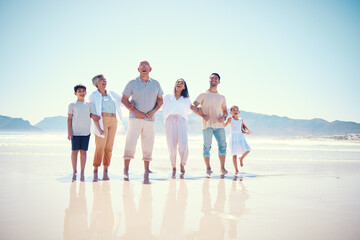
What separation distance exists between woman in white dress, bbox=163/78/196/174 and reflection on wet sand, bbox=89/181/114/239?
1867 millimetres

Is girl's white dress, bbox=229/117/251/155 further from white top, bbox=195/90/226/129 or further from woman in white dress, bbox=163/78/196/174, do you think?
woman in white dress, bbox=163/78/196/174

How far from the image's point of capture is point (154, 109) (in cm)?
478

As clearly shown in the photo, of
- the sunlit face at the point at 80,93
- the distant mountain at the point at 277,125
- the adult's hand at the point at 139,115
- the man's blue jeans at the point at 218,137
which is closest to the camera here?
the adult's hand at the point at 139,115

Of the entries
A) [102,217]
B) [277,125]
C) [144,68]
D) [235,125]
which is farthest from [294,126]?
[102,217]

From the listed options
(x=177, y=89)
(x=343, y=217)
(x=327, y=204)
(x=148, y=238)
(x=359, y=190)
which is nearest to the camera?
(x=148, y=238)

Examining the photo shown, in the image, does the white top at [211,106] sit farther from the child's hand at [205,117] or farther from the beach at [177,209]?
the beach at [177,209]

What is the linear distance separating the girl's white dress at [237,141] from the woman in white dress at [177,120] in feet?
4.81

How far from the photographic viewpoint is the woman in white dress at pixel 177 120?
17.0 feet

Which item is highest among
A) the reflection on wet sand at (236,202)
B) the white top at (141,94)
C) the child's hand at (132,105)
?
the white top at (141,94)

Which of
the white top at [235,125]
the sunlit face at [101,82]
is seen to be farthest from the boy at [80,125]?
the white top at [235,125]

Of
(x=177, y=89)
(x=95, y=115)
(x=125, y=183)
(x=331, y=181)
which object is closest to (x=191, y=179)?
(x=125, y=183)

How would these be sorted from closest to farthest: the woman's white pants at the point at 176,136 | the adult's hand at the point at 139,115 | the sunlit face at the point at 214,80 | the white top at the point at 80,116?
the adult's hand at the point at 139,115 → the white top at the point at 80,116 → the woman's white pants at the point at 176,136 → the sunlit face at the point at 214,80

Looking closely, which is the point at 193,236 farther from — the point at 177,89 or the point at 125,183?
the point at 177,89

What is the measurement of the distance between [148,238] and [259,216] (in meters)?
1.16
